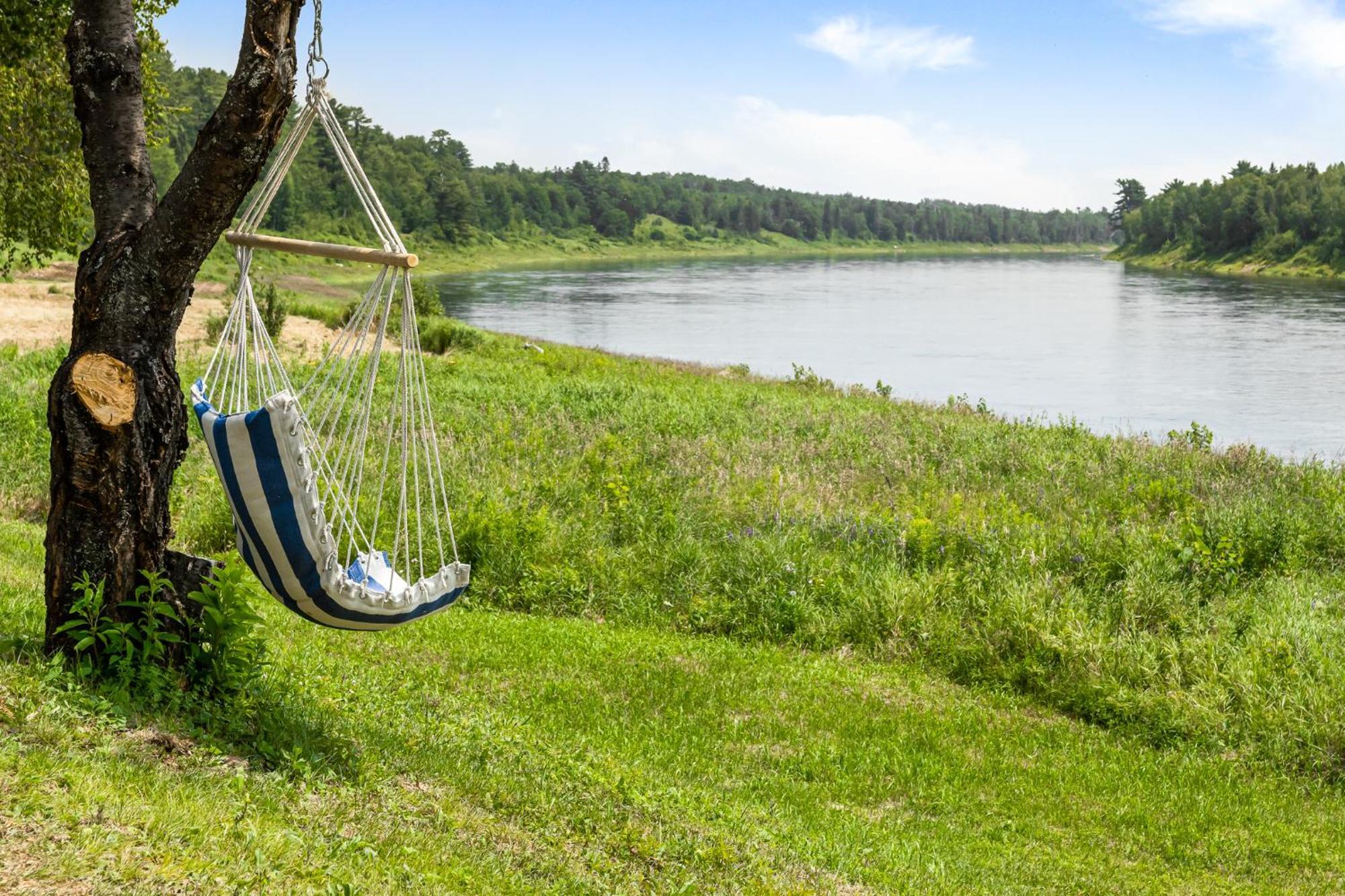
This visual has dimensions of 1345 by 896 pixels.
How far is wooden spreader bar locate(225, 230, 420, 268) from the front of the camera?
442 centimetres

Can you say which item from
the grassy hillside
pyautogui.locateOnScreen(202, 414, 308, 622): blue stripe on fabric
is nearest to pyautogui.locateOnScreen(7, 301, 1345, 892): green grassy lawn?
pyautogui.locateOnScreen(202, 414, 308, 622): blue stripe on fabric

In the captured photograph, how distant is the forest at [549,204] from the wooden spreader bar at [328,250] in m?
7.88

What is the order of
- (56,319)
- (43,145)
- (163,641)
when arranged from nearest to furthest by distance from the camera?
(163,641) → (43,145) → (56,319)

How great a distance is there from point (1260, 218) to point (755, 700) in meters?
82.7

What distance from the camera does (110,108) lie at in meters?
4.39

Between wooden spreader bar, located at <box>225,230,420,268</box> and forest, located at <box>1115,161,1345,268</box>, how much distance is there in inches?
3001

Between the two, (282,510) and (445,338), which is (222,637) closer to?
(282,510)

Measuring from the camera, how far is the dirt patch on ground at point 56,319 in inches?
792

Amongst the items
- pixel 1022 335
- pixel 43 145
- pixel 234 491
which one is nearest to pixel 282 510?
pixel 234 491

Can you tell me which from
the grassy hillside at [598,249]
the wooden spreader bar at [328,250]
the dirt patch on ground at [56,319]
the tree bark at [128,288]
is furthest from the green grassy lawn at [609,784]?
the grassy hillside at [598,249]

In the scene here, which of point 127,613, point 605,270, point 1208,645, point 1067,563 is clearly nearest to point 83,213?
point 127,613

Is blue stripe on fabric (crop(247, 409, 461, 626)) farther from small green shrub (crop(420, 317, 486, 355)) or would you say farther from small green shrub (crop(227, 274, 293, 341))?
small green shrub (crop(420, 317, 486, 355))

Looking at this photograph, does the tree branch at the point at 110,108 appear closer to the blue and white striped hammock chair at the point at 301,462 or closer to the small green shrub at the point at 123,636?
the blue and white striped hammock chair at the point at 301,462

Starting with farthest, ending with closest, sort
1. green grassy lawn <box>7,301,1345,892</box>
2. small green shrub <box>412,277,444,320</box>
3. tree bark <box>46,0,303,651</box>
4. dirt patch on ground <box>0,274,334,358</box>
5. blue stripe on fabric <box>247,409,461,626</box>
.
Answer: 1. small green shrub <box>412,277,444,320</box>
2. dirt patch on ground <box>0,274,334,358</box>
3. tree bark <box>46,0,303,651</box>
4. blue stripe on fabric <box>247,409,461,626</box>
5. green grassy lawn <box>7,301,1345,892</box>
